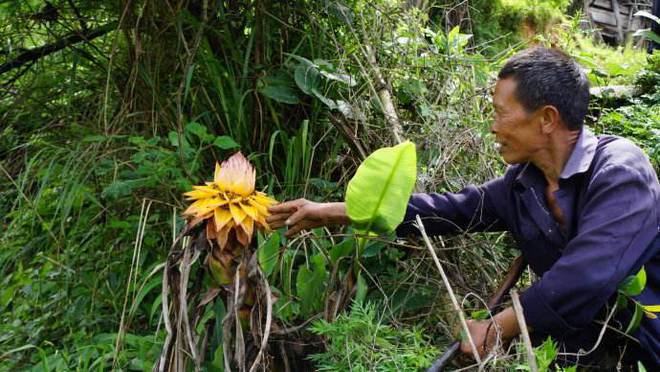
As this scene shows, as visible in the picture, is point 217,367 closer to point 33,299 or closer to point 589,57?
point 33,299

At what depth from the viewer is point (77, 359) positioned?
2137 mm

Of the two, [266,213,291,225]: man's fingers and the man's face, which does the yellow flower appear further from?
the man's face

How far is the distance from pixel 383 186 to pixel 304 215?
0.31 m

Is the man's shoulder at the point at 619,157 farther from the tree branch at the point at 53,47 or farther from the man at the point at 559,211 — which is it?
the tree branch at the point at 53,47

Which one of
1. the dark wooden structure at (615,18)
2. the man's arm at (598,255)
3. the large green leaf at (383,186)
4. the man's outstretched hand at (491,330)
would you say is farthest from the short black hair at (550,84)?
the dark wooden structure at (615,18)

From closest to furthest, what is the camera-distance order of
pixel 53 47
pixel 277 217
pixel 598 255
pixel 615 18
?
pixel 598 255
pixel 277 217
pixel 53 47
pixel 615 18

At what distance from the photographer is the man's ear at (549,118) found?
6.91 ft

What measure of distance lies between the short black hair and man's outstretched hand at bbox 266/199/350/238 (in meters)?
0.62

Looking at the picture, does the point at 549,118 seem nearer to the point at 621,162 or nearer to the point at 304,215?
the point at 621,162

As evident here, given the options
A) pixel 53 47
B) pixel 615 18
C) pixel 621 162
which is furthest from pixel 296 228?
pixel 615 18

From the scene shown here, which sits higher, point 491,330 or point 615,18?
point 491,330

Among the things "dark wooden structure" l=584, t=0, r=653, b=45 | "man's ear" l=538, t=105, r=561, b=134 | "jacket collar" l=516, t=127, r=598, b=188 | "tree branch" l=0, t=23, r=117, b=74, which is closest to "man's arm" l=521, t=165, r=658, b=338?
"jacket collar" l=516, t=127, r=598, b=188

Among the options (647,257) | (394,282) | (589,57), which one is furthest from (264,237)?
(589,57)

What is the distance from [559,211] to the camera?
2.14 m
